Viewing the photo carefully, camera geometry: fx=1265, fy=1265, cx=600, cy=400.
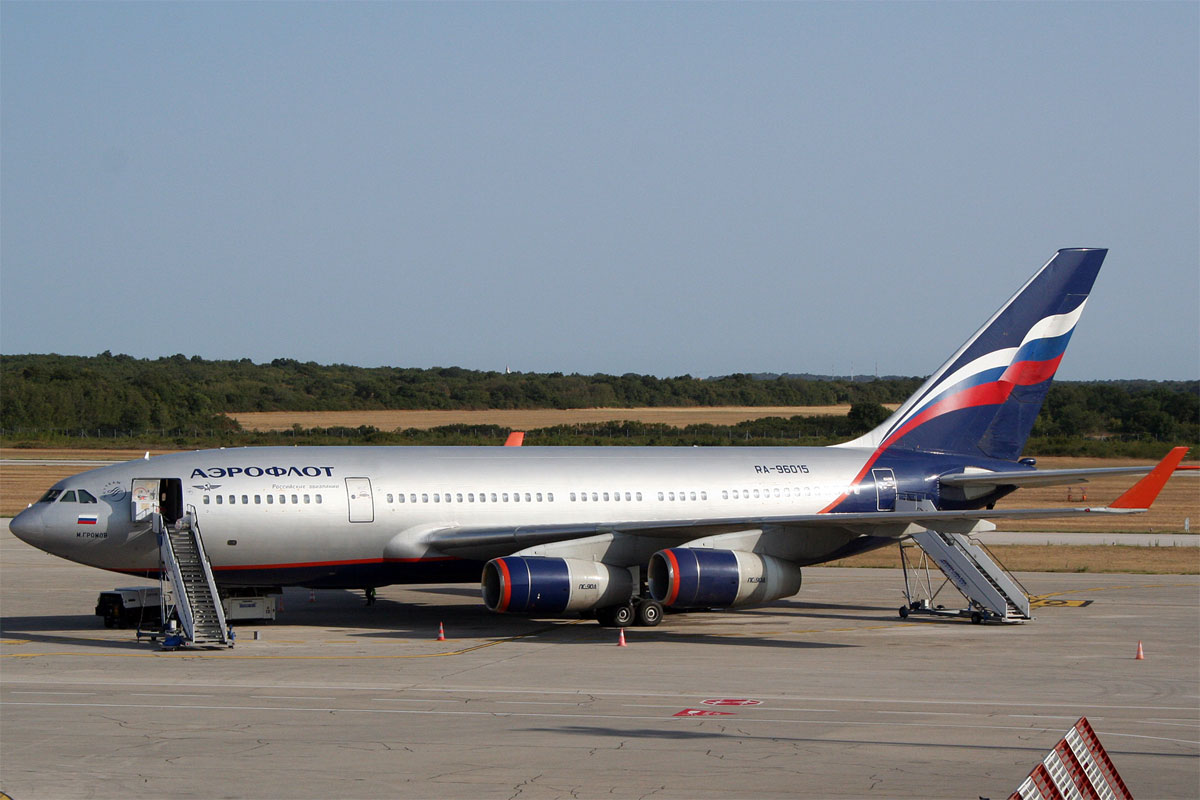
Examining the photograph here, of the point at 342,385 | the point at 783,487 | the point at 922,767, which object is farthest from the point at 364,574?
the point at 342,385

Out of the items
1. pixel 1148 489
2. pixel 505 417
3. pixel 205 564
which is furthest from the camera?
pixel 505 417

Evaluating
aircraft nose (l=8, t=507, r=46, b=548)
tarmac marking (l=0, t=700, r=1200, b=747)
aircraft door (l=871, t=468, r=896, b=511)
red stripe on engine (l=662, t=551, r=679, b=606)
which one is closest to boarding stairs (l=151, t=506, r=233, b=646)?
aircraft nose (l=8, t=507, r=46, b=548)

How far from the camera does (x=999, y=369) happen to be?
34.8 meters

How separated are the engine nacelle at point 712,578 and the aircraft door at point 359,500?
659 centimetres

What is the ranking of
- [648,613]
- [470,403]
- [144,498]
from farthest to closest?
[470,403]
[648,613]
[144,498]

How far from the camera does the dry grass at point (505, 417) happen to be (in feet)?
374

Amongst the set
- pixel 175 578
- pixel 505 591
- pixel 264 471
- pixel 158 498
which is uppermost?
pixel 264 471

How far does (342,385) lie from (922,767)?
464 ft

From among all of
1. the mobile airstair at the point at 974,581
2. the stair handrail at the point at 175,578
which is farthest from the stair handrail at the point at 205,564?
the mobile airstair at the point at 974,581

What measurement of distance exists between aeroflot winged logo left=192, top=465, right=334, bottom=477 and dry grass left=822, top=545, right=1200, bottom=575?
22925 millimetres

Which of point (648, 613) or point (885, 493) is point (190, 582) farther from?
point (885, 493)

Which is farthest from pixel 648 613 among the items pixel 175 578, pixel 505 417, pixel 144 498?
pixel 505 417

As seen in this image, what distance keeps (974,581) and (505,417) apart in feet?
322

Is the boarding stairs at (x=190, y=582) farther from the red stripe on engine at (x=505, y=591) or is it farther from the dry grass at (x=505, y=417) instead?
the dry grass at (x=505, y=417)
